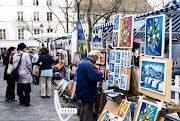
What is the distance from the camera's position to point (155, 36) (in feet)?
12.8

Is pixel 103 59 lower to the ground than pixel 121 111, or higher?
higher

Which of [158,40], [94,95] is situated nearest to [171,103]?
[158,40]

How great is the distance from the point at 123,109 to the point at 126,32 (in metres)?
1.50

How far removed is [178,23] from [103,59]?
11.6 ft

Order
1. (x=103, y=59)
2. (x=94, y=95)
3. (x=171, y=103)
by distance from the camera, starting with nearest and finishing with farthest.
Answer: (x=171, y=103) < (x=94, y=95) < (x=103, y=59)

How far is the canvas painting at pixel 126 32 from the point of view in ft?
15.2

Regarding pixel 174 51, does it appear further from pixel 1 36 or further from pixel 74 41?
pixel 1 36

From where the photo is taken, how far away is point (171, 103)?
3.78m

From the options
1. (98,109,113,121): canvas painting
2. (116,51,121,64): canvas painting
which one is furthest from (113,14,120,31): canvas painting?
(98,109,113,121): canvas painting

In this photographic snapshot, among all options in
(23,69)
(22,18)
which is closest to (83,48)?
(23,69)

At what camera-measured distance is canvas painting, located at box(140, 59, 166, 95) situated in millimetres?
3664

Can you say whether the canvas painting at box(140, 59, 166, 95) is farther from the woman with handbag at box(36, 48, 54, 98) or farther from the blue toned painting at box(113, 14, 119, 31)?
the woman with handbag at box(36, 48, 54, 98)

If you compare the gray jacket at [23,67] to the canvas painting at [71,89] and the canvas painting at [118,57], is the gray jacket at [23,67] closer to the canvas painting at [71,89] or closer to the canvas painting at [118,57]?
the canvas painting at [71,89]

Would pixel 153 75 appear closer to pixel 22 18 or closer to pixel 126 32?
pixel 126 32
